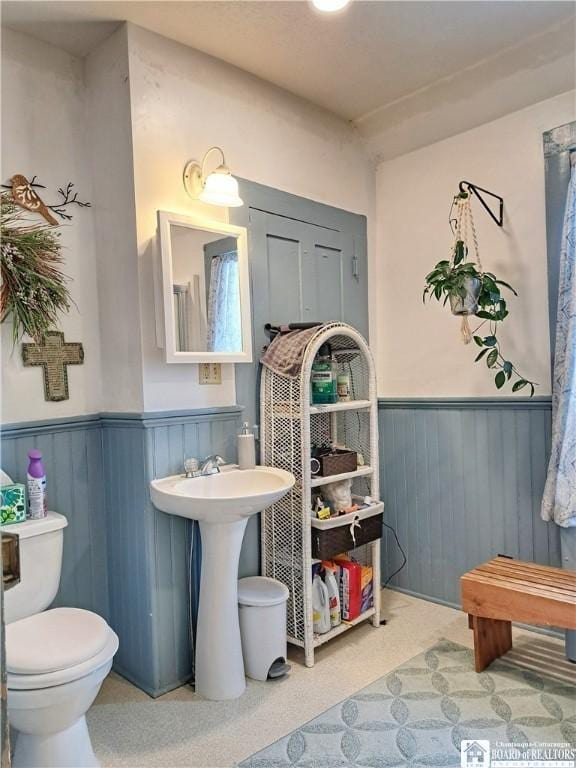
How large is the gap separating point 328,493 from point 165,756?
119cm

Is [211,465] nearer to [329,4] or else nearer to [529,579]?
[529,579]

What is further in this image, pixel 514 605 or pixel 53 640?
pixel 514 605

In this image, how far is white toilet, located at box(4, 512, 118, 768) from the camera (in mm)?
1526

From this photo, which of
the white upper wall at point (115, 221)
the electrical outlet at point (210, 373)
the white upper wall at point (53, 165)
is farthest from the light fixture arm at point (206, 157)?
the electrical outlet at point (210, 373)

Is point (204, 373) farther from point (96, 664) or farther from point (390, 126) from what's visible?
point (390, 126)

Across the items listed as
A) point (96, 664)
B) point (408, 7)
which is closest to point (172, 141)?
point (408, 7)

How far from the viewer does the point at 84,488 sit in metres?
2.26

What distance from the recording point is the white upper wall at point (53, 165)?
2.06 metres

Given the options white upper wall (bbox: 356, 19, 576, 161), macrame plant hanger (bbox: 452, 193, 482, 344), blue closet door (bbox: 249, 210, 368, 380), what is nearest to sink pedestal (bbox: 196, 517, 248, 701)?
blue closet door (bbox: 249, 210, 368, 380)

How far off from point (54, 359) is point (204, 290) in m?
0.66

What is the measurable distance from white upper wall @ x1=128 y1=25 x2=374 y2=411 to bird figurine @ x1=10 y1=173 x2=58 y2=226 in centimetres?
38

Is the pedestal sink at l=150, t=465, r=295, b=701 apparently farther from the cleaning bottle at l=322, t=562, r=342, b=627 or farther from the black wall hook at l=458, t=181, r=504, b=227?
the black wall hook at l=458, t=181, r=504, b=227

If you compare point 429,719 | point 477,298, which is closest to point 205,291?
point 477,298

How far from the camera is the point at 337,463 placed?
97.3 inches
